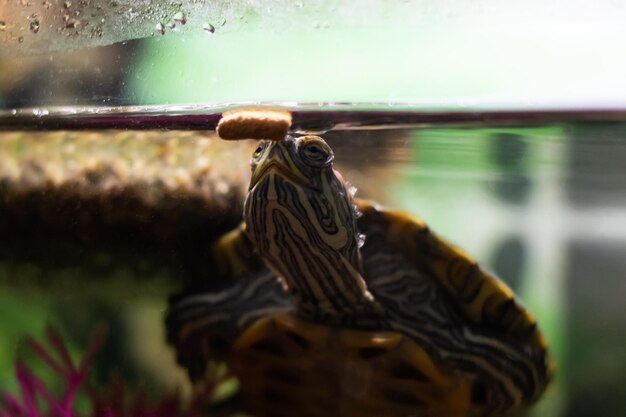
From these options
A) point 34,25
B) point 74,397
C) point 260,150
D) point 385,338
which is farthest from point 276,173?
point 74,397

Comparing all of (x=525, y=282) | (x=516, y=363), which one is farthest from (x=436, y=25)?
(x=525, y=282)

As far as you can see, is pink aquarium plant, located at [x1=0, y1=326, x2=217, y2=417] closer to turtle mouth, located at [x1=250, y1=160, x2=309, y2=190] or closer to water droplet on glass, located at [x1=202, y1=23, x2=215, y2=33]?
turtle mouth, located at [x1=250, y1=160, x2=309, y2=190]

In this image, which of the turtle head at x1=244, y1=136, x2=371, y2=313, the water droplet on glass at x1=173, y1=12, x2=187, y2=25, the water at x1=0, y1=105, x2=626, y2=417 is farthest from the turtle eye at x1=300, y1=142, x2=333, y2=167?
the water droplet on glass at x1=173, y1=12, x2=187, y2=25

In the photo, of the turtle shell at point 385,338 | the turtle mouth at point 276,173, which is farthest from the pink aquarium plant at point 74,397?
the turtle mouth at point 276,173

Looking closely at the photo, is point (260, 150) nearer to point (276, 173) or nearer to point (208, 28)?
point (276, 173)

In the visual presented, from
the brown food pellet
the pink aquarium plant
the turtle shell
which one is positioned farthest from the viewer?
the pink aquarium plant

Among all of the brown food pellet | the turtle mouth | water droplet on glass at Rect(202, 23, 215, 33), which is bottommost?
the turtle mouth

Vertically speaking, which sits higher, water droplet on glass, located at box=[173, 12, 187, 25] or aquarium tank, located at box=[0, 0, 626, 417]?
water droplet on glass, located at box=[173, 12, 187, 25]

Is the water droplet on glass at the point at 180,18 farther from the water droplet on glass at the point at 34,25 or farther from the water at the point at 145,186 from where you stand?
the water droplet on glass at the point at 34,25
